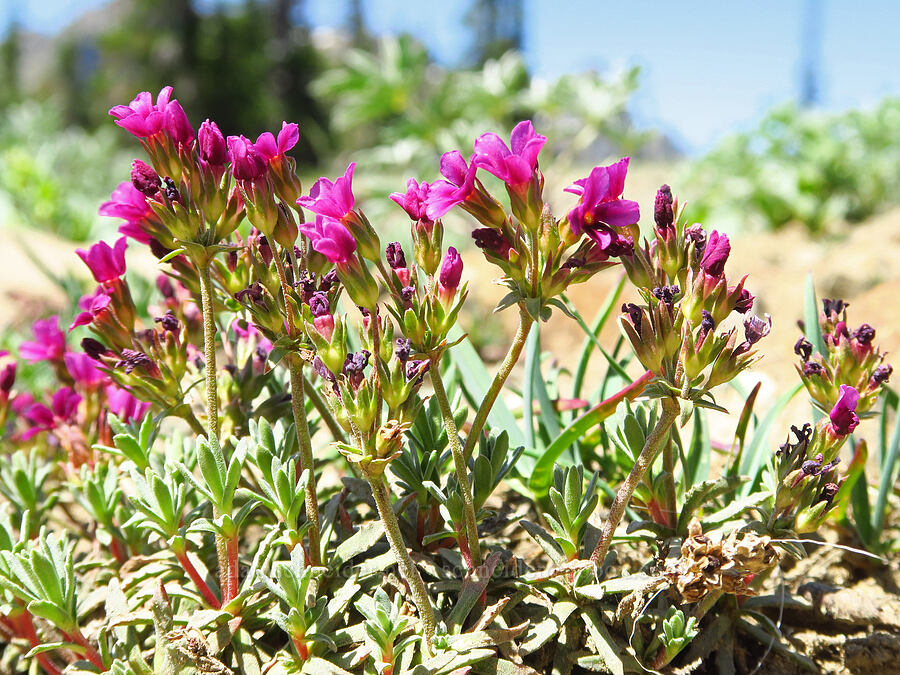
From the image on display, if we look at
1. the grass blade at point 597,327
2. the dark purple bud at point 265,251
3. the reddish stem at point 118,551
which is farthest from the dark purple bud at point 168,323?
the grass blade at point 597,327

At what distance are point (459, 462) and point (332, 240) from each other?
1.43 ft

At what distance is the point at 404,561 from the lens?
1294 millimetres

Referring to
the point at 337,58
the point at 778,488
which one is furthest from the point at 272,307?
the point at 337,58

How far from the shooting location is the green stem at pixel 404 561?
1261 millimetres

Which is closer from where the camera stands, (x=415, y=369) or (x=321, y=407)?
(x=415, y=369)

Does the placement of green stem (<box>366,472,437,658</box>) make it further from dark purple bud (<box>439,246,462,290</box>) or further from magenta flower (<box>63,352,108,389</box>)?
magenta flower (<box>63,352,108,389</box>)

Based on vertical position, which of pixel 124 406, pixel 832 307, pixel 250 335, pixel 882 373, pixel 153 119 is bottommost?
pixel 882 373

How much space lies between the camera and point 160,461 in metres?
1.67

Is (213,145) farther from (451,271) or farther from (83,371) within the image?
(83,371)

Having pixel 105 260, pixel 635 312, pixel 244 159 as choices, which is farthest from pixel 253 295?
pixel 635 312

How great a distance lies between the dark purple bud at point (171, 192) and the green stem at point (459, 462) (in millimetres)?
Result: 540

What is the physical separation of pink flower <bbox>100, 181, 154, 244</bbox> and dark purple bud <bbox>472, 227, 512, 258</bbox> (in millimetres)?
633

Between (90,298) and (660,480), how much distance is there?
1.35 meters

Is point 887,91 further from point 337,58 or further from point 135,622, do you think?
point 337,58
